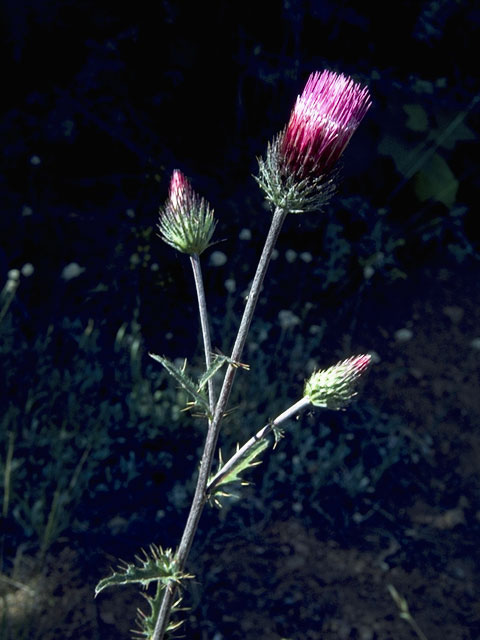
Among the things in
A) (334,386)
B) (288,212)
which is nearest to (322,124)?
(288,212)

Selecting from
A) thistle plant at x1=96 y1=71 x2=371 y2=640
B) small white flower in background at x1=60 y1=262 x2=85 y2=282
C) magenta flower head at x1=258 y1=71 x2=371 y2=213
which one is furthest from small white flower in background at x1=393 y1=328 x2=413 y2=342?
magenta flower head at x1=258 y1=71 x2=371 y2=213

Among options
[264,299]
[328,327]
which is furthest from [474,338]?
[264,299]

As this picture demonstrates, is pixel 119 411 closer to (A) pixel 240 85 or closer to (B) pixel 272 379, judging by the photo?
(B) pixel 272 379

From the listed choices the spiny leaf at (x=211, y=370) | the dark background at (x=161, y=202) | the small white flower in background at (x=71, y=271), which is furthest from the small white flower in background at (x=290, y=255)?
the spiny leaf at (x=211, y=370)

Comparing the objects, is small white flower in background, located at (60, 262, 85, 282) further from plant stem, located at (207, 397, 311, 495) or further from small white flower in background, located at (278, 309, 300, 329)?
plant stem, located at (207, 397, 311, 495)

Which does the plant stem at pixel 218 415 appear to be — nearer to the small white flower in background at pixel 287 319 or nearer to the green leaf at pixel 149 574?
the green leaf at pixel 149 574

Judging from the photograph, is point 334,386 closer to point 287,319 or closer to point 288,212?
point 288,212

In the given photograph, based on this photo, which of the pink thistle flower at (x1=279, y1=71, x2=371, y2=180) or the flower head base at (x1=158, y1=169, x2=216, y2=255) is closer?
the pink thistle flower at (x1=279, y1=71, x2=371, y2=180)
